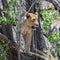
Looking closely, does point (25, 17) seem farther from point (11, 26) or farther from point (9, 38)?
point (9, 38)

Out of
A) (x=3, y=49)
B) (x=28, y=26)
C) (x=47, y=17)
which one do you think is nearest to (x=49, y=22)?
(x=47, y=17)

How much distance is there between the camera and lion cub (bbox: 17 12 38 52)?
2201 mm

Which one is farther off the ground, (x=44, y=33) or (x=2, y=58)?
(x=44, y=33)

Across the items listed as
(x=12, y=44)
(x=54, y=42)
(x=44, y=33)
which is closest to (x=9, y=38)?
(x=12, y=44)

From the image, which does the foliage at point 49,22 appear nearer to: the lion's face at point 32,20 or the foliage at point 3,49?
the lion's face at point 32,20

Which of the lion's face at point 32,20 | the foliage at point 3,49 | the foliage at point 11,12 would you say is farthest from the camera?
the foliage at point 3,49

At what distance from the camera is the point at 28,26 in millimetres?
2240

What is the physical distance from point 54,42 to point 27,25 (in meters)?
0.44

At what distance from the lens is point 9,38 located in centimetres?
285

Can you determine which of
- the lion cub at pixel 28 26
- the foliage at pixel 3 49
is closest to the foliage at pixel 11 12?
the lion cub at pixel 28 26

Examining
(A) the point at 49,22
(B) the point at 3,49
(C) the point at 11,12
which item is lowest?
(B) the point at 3,49

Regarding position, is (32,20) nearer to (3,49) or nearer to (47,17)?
(47,17)

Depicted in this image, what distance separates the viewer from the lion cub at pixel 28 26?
220cm

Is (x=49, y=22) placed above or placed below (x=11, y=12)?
below
